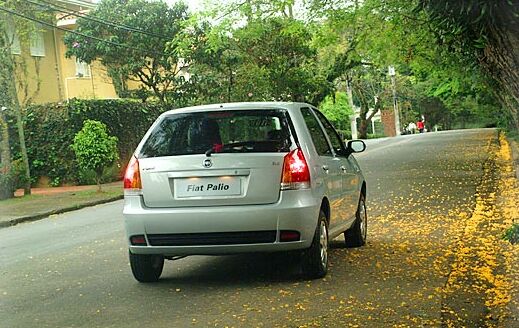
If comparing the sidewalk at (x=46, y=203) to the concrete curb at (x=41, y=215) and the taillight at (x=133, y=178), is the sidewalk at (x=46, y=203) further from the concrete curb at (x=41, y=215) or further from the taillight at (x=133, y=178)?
the taillight at (x=133, y=178)

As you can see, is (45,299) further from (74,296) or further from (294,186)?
(294,186)

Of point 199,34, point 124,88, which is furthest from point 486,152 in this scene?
point 124,88

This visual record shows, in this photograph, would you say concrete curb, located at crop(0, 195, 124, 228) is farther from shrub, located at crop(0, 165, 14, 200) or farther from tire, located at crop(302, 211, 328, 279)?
tire, located at crop(302, 211, 328, 279)

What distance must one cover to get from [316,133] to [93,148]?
468 inches

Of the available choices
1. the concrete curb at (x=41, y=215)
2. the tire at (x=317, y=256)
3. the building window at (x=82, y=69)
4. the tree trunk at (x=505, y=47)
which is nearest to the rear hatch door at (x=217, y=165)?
the tire at (x=317, y=256)

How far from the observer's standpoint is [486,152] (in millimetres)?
24109

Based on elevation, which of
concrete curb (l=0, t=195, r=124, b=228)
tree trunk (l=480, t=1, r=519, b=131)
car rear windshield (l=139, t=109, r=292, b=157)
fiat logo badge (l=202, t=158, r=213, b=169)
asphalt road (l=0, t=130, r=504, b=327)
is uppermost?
tree trunk (l=480, t=1, r=519, b=131)

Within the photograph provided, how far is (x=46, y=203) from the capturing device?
1694cm

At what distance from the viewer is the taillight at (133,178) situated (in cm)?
649

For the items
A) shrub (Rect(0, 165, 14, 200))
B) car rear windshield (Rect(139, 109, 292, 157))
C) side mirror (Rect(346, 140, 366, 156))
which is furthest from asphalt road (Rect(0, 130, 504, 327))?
shrub (Rect(0, 165, 14, 200))

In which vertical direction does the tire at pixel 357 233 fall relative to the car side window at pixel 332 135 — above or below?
below

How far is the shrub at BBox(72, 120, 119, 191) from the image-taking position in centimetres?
1817

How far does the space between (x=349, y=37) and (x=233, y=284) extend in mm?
18767

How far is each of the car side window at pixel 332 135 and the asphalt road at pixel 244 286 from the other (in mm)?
1163
